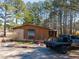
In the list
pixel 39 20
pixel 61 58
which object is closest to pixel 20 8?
pixel 39 20

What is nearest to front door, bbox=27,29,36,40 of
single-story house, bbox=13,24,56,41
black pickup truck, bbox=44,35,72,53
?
single-story house, bbox=13,24,56,41

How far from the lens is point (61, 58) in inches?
666

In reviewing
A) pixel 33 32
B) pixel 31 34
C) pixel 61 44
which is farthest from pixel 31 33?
pixel 61 44

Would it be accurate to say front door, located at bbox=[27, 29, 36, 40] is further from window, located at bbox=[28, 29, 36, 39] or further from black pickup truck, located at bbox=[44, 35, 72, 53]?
black pickup truck, located at bbox=[44, 35, 72, 53]

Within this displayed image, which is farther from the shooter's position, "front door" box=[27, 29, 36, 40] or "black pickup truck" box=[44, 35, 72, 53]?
"front door" box=[27, 29, 36, 40]

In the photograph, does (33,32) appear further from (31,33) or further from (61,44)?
(61,44)

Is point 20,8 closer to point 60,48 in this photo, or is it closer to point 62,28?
point 62,28

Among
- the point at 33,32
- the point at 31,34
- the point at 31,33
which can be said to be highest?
the point at 33,32

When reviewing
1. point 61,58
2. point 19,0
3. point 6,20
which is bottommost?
point 61,58

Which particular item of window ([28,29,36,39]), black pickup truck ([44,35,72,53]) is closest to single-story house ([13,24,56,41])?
window ([28,29,36,39])

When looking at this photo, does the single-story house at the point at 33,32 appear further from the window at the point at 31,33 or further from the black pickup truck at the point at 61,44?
the black pickup truck at the point at 61,44

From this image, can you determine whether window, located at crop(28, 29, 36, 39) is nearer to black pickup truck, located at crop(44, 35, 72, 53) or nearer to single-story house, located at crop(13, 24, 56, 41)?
single-story house, located at crop(13, 24, 56, 41)

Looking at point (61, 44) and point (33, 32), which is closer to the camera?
point (61, 44)

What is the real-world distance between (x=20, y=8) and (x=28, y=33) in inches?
665
